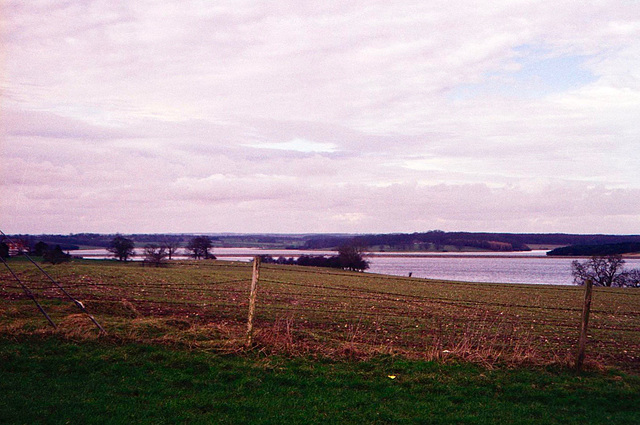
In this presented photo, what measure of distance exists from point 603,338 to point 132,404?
576 inches

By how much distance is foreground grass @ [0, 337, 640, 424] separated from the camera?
6.99 meters

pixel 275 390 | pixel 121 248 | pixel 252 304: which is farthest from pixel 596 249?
pixel 275 390

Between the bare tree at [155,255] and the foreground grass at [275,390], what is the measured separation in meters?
56.1

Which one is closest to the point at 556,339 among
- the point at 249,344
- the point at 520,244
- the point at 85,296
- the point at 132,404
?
the point at 249,344

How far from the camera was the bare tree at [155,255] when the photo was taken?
64088mm

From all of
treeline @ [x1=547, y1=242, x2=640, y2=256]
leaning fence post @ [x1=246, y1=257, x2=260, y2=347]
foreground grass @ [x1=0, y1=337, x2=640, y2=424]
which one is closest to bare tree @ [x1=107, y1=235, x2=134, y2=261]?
foreground grass @ [x1=0, y1=337, x2=640, y2=424]

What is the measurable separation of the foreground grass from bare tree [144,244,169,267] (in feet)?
184

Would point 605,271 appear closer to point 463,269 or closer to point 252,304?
point 463,269

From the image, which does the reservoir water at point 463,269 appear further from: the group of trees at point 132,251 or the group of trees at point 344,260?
the group of trees at point 344,260

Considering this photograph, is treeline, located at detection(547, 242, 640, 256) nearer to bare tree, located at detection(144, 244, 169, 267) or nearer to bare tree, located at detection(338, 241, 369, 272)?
bare tree, located at detection(338, 241, 369, 272)

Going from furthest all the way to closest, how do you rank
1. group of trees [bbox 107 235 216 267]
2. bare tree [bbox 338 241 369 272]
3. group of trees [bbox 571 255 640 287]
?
bare tree [bbox 338 241 369 272], group of trees [bbox 571 255 640 287], group of trees [bbox 107 235 216 267]

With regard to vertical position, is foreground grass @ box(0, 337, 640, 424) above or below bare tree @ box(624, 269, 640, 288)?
above

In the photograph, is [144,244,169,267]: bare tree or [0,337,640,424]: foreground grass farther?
[144,244,169,267]: bare tree

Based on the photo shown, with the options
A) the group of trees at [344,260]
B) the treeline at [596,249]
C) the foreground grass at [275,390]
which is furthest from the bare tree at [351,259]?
the foreground grass at [275,390]
